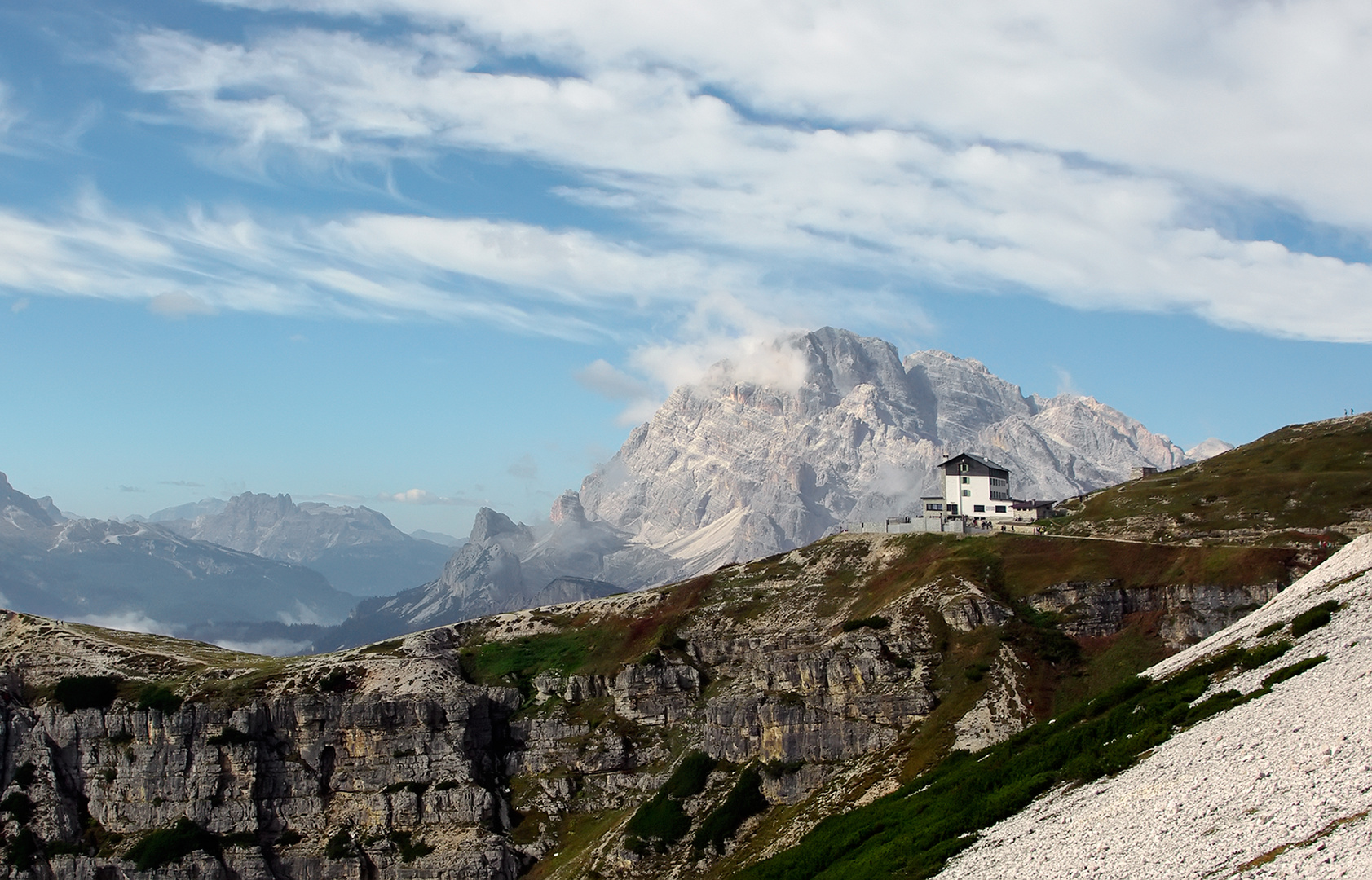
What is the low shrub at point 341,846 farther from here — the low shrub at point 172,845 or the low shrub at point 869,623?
the low shrub at point 869,623

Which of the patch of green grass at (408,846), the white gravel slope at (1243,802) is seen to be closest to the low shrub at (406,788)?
the patch of green grass at (408,846)

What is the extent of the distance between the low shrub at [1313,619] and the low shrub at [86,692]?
501 ft

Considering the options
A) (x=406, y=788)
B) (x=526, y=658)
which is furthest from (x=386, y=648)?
(x=406, y=788)

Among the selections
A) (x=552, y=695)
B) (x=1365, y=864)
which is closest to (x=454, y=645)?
(x=552, y=695)

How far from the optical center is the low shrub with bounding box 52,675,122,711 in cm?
15762

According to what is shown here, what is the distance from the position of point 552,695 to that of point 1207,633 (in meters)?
87.1

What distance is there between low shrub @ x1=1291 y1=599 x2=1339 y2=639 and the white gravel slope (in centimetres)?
75

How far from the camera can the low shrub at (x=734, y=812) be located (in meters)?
115

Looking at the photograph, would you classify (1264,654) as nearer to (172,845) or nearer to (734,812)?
(734,812)

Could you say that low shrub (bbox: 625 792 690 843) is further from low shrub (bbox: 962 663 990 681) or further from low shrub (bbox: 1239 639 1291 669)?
low shrub (bbox: 1239 639 1291 669)

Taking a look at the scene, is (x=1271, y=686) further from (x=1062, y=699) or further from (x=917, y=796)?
(x=1062, y=699)

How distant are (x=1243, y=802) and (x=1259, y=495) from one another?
11313cm

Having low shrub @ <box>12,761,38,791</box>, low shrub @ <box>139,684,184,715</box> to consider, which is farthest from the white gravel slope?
low shrub @ <box>12,761,38,791</box>

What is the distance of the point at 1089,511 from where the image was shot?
15825 centimetres
